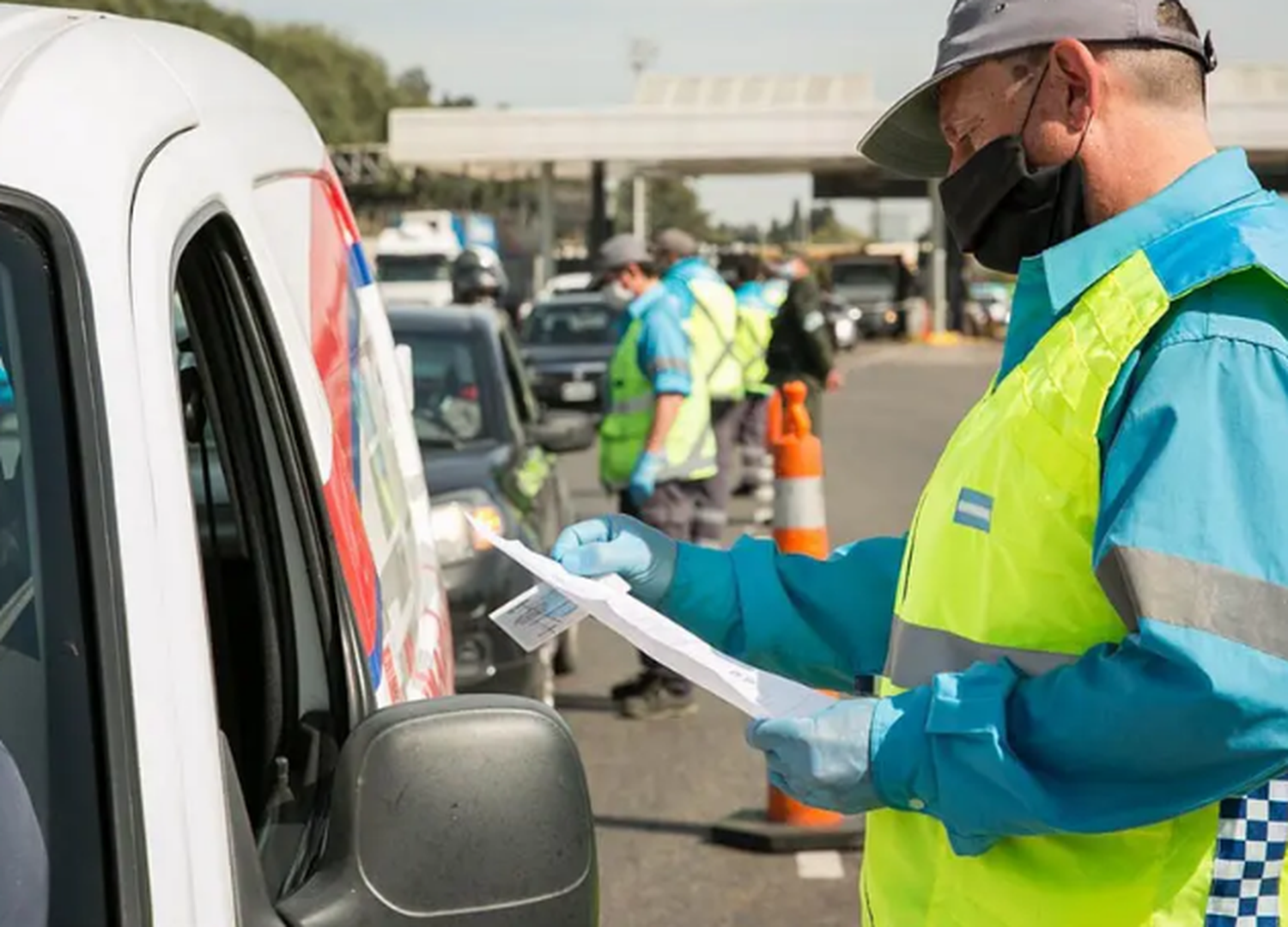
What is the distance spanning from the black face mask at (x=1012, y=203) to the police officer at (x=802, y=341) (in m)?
10.8

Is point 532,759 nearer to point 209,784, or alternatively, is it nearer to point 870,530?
point 209,784

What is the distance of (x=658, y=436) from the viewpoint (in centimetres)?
821

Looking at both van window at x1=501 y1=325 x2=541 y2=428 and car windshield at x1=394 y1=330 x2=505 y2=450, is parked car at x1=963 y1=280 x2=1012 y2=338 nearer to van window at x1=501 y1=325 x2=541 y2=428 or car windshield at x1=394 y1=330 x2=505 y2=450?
van window at x1=501 y1=325 x2=541 y2=428

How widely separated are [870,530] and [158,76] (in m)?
11.4

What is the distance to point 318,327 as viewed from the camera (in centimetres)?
280

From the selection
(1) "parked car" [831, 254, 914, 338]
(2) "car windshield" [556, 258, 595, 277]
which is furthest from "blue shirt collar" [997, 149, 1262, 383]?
(2) "car windshield" [556, 258, 595, 277]

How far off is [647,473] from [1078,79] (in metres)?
5.94

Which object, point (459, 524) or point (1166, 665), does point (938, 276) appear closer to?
point (459, 524)

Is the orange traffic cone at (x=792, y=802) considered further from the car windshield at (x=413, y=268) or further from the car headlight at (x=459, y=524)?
the car windshield at (x=413, y=268)

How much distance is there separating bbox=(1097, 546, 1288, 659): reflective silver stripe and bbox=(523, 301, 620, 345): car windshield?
821 inches

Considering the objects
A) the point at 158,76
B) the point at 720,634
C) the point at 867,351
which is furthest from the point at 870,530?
the point at 867,351

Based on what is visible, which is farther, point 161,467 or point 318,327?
point 318,327

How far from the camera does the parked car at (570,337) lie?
21594 millimetres

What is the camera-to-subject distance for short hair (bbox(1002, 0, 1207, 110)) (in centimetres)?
232
